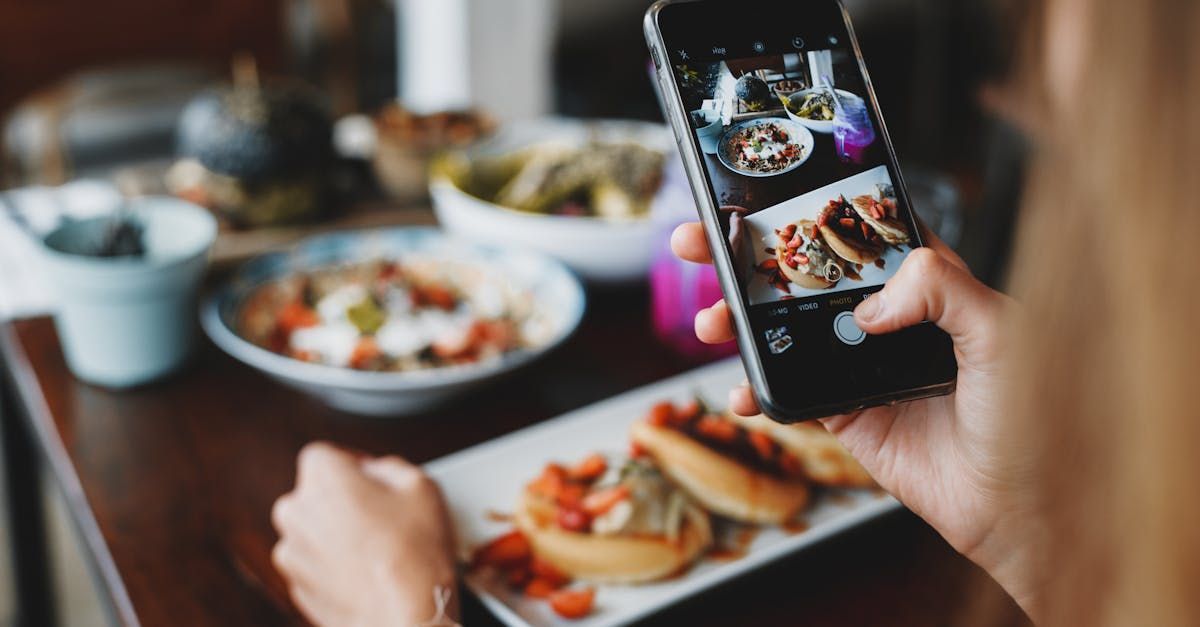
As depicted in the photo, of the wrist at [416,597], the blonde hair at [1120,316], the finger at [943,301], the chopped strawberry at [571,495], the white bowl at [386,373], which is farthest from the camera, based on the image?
the white bowl at [386,373]

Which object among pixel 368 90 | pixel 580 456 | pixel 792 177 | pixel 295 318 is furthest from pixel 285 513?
pixel 368 90

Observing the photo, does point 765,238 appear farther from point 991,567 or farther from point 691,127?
point 991,567

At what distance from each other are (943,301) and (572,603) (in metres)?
0.33

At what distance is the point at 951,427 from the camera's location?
657 mm

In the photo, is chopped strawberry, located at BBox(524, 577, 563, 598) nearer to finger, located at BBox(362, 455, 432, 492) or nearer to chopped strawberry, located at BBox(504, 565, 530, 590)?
chopped strawberry, located at BBox(504, 565, 530, 590)

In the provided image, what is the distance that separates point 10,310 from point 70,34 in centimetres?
198

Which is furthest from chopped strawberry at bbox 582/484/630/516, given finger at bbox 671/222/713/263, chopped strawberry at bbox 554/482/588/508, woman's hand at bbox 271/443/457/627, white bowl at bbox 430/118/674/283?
white bowl at bbox 430/118/674/283

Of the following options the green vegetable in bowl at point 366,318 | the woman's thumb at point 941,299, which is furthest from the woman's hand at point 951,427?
the green vegetable in bowl at point 366,318

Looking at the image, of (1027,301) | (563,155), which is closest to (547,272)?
(563,155)

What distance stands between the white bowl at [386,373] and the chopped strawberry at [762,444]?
0.75 feet

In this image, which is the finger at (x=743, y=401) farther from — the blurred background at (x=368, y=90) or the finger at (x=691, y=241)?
the blurred background at (x=368, y=90)

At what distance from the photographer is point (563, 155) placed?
1410 millimetres

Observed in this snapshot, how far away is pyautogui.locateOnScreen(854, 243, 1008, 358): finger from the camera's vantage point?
1.85ft

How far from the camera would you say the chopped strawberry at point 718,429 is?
2.75ft
